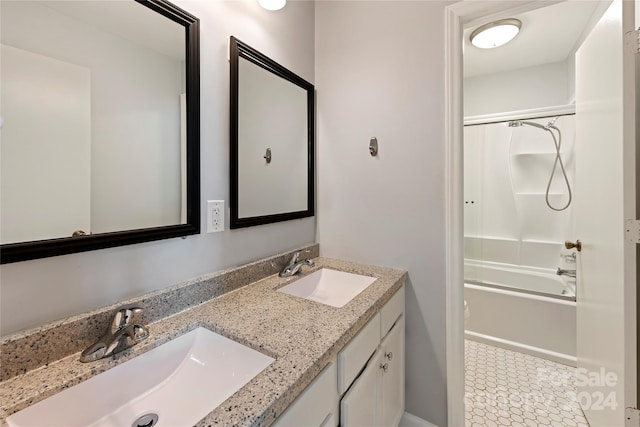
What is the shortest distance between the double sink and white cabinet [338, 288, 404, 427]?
1.17 feet

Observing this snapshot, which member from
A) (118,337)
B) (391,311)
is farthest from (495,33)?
(118,337)

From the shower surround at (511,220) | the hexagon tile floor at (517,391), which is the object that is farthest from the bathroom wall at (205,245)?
the shower surround at (511,220)

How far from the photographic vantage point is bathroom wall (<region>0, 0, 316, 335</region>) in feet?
2.27

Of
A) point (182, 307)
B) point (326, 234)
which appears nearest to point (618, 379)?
point (326, 234)

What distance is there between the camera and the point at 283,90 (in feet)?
4.87

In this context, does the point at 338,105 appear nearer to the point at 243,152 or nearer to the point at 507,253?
the point at 243,152

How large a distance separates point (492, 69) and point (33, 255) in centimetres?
351

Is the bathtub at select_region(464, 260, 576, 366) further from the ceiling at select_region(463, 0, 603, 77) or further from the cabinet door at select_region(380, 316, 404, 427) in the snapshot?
the ceiling at select_region(463, 0, 603, 77)

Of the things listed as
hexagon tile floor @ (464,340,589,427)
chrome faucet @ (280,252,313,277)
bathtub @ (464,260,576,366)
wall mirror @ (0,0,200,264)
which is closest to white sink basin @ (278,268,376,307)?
chrome faucet @ (280,252,313,277)

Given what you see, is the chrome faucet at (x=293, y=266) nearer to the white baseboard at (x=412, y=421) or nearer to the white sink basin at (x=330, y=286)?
the white sink basin at (x=330, y=286)

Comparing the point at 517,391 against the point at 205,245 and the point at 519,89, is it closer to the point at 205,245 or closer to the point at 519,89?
the point at 205,245

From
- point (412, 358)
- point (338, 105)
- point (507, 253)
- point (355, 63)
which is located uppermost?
point (355, 63)

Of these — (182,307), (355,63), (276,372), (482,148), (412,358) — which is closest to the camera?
(276,372)

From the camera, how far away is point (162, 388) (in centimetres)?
74
